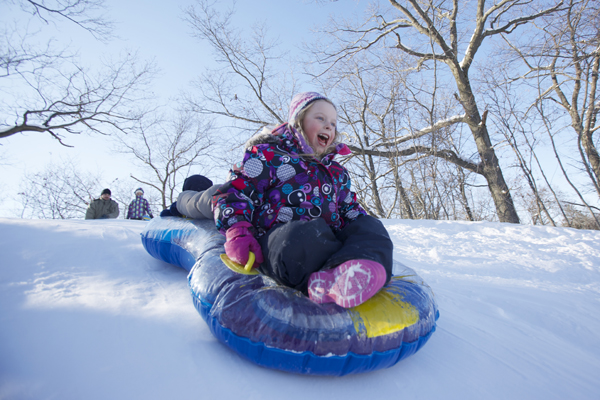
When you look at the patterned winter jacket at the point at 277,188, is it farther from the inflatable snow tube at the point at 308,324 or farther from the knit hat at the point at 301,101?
the inflatable snow tube at the point at 308,324

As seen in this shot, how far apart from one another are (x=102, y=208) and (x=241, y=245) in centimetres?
713

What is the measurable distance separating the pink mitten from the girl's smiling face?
0.66 metres

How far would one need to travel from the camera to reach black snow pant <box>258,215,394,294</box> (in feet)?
3.58

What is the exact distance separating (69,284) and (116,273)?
242 millimetres

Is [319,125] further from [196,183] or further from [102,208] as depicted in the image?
[102,208]

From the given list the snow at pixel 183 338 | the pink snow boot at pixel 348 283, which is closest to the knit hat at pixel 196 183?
the snow at pixel 183 338

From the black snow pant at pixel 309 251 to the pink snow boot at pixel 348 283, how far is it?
0.12 feet

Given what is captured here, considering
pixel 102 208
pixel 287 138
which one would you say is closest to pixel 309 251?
pixel 287 138

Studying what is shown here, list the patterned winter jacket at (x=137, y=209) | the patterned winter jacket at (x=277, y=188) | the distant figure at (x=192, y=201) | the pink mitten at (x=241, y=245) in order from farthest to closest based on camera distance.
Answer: the patterned winter jacket at (x=137, y=209)
the distant figure at (x=192, y=201)
the patterned winter jacket at (x=277, y=188)
the pink mitten at (x=241, y=245)

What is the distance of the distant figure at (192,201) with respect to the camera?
5.91 ft

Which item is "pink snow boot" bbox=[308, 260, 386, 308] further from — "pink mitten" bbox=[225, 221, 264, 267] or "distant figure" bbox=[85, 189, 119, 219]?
"distant figure" bbox=[85, 189, 119, 219]

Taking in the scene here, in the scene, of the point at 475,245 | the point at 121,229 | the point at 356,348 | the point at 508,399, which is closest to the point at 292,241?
the point at 356,348

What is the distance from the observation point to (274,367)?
3.11 feet

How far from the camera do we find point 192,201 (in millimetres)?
1884
